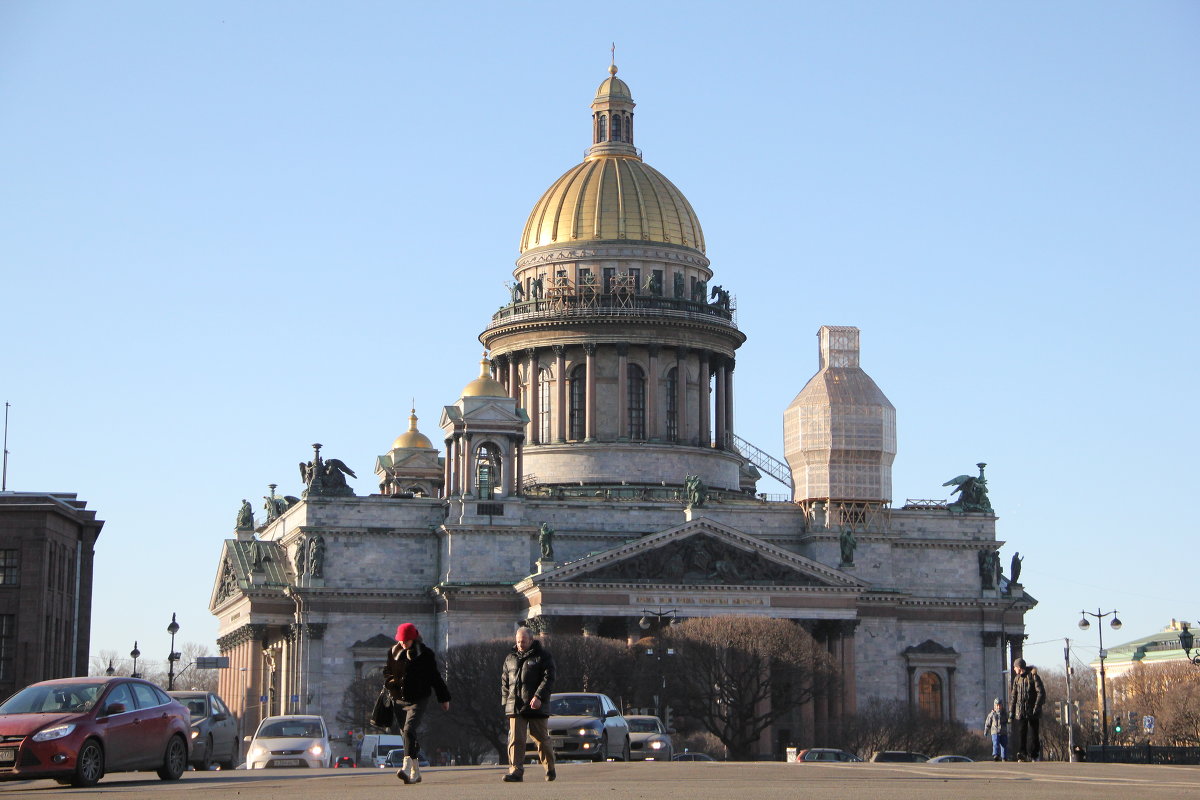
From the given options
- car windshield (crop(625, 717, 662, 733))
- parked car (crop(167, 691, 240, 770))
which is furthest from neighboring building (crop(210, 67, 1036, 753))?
parked car (crop(167, 691, 240, 770))

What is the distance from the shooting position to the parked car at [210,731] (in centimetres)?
4609

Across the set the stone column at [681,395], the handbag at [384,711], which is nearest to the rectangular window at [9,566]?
the stone column at [681,395]

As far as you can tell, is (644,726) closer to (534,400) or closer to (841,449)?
(841,449)

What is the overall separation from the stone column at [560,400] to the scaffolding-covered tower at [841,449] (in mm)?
13563

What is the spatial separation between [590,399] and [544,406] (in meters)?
3.86

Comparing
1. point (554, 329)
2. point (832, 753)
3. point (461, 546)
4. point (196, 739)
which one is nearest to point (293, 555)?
point (461, 546)

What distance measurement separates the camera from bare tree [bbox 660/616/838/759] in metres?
→ 96.1

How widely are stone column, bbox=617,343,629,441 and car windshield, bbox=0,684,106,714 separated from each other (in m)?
85.0

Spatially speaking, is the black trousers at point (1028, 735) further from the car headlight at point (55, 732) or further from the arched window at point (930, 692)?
the arched window at point (930, 692)

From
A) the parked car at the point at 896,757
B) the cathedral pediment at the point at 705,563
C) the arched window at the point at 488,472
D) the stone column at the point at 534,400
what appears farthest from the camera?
the stone column at the point at 534,400

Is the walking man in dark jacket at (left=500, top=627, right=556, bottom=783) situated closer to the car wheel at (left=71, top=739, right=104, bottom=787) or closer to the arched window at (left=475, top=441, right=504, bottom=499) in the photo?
the car wheel at (left=71, top=739, right=104, bottom=787)

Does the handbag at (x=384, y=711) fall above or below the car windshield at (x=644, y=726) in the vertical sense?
below

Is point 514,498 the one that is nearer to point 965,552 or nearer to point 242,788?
point 965,552

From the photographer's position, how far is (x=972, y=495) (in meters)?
119
